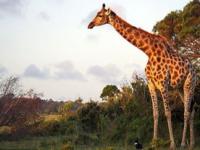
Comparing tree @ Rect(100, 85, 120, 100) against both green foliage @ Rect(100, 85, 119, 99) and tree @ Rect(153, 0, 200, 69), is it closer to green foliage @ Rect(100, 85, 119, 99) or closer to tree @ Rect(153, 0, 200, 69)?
green foliage @ Rect(100, 85, 119, 99)

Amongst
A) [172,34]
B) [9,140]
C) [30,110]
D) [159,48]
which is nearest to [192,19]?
[172,34]

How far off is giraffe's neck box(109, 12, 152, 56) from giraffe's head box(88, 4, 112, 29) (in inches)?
6.7

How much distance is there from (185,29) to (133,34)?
572cm

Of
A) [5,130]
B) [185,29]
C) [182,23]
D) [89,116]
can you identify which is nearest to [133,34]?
[185,29]

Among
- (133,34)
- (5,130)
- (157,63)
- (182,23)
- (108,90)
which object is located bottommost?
(5,130)

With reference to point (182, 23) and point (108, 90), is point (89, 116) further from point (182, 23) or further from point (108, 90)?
point (108, 90)

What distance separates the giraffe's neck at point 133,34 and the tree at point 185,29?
5.29m

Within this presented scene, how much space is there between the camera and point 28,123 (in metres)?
18.9

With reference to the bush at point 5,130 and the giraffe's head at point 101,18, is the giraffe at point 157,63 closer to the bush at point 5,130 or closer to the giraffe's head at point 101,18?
the giraffe's head at point 101,18

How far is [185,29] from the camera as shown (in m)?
18.0

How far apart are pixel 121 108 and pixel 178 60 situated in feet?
30.6

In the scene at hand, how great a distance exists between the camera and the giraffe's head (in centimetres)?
1237

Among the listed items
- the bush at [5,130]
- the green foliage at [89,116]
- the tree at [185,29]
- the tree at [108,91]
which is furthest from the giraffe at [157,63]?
the tree at [108,91]

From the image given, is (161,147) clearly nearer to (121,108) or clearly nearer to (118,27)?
(118,27)
